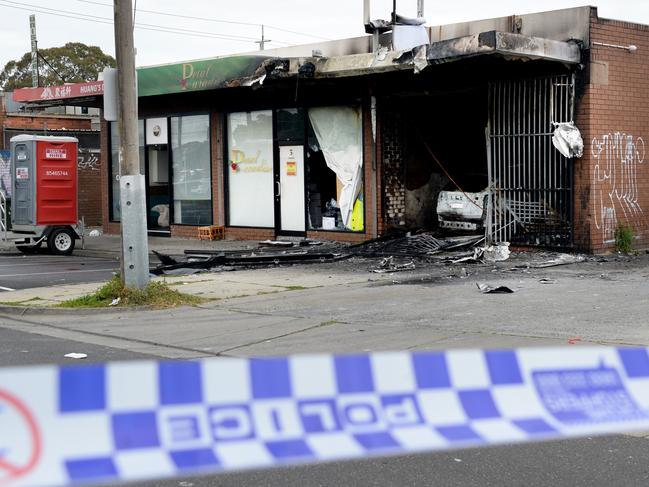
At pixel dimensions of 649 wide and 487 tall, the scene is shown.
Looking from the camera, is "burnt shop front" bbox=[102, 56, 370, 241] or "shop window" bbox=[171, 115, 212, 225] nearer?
"burnt shop front" bbox=[102, 56, 370, 241]

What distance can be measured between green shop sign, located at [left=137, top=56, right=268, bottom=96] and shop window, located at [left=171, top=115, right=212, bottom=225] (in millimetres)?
1440

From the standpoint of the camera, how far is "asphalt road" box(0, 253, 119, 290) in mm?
15117

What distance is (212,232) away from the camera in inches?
852

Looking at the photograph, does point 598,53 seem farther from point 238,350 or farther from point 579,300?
point 238,350

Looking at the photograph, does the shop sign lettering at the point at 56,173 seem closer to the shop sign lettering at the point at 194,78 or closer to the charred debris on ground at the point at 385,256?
the shop sign lettering at the point at 194,78

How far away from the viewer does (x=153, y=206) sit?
77.7 ft

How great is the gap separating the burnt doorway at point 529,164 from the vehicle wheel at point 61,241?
973cm

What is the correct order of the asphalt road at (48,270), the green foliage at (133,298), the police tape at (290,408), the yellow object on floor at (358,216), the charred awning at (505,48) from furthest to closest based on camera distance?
the yellow object on floor at (358,216)
the asphalt road at (48,270)
the charred awning at (505,48)
the green foliage at (133,298)
the police tape at (290,408)

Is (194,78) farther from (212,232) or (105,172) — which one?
(105,172)

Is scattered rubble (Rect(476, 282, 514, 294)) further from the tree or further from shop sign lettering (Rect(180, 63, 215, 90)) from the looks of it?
the tree

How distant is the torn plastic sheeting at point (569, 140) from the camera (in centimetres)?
1530

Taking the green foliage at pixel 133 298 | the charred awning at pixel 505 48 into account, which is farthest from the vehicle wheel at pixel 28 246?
the charred awning at pixel 505 48

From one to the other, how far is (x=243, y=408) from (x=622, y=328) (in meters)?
6.74

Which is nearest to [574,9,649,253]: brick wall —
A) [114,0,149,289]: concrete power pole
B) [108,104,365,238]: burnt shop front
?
[108,104,365,238]: burnt shop front
